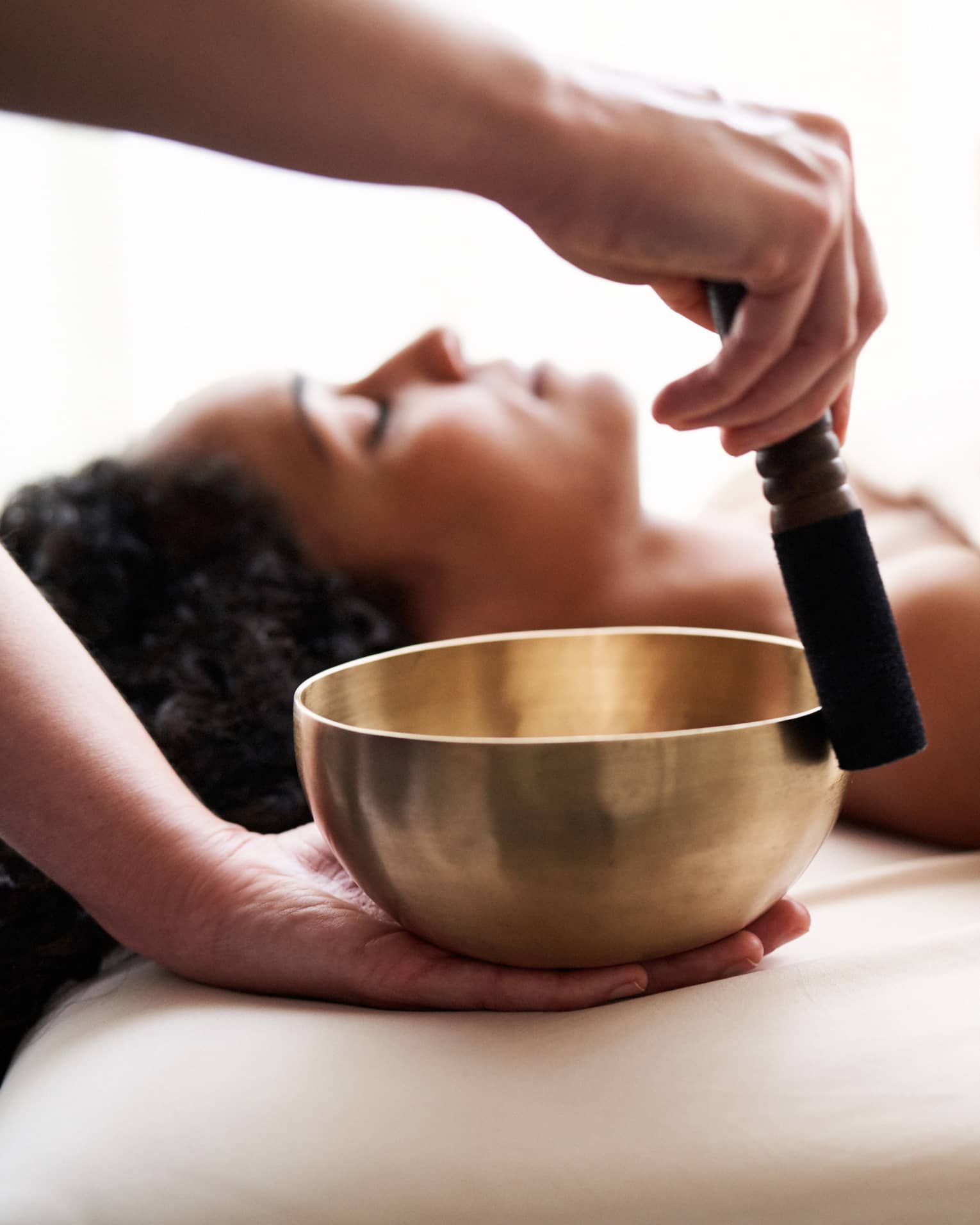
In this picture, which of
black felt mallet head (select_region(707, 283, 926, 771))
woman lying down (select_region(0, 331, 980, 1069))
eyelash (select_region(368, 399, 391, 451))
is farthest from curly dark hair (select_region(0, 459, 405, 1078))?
black felt mallet head (select_region(707, 283, 926, 771))

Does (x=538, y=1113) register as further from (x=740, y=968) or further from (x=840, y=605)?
(x=840, y=605)

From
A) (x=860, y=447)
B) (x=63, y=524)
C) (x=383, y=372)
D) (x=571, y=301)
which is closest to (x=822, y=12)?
(x=571, y=301)

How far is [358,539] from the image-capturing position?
111 centimetres

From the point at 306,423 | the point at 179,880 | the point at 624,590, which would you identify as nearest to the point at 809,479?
the point at 179,880

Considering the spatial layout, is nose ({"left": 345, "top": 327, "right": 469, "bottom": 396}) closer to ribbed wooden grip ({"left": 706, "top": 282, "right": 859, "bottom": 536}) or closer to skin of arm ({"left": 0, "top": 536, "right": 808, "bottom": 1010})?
skin of arm ({"left": 0, "top": 536, "right": 808, "bottom": 1010})

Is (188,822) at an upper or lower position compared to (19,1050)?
upper

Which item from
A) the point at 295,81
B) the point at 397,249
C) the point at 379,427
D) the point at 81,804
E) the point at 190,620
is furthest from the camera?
the point at 397,249

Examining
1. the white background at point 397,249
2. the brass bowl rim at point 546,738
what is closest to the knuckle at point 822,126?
the brass bowl rim at point 546,738

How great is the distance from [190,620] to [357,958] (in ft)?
1.66

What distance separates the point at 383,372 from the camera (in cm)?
119

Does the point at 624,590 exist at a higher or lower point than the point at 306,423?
lower

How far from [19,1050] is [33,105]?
55cm

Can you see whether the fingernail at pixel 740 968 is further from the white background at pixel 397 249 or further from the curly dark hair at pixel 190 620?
the white background at pixel 397 249

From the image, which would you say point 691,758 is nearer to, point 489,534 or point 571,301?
point 489,534
